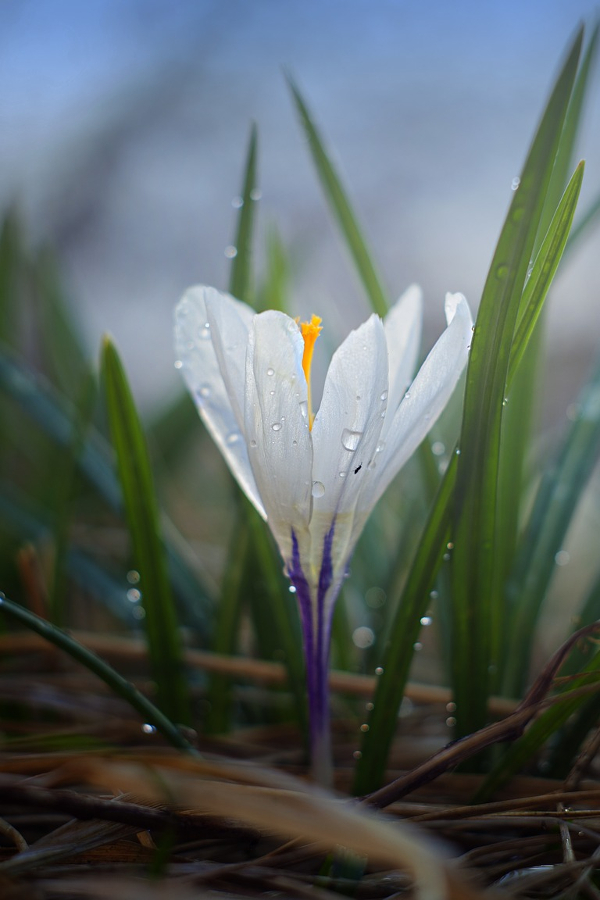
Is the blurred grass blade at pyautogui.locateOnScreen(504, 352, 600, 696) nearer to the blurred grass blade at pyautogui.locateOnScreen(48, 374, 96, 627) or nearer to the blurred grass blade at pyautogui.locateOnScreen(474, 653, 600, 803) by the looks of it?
the blurred grass blade at pyautogui.locateOnScreen(474, 653, 600, 803)

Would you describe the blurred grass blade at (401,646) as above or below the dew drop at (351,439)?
below

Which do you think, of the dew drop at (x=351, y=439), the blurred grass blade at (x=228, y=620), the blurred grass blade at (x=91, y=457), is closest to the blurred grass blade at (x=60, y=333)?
the blurred grass blade at (x=91, y=457)

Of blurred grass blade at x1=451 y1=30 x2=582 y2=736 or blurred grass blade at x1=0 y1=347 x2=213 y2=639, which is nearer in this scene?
blurred grass blade at x1=451 y1=30 x2=582 y2=736

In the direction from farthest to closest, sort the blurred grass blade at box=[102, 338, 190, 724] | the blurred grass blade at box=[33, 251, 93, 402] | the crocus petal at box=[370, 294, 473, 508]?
the blurred grass blade at box=[33, 251, 93, 402], the blurred grass blade at box=[102, 338, 190, 724], the crocus petal at box=[370, 294, 473, 508]

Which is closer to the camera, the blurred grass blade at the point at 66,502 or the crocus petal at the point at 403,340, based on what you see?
the crocus petal at the point at 403,340

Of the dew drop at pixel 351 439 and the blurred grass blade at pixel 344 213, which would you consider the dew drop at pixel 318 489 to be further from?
the blurred grass blade at pixel 344 213

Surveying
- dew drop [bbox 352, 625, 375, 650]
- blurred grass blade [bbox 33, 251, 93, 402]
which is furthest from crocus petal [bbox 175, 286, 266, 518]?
blurred grass blade [bbox 33, 251, 93, 402]

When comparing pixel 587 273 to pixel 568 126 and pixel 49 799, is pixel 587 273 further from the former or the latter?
pixel 49 799
